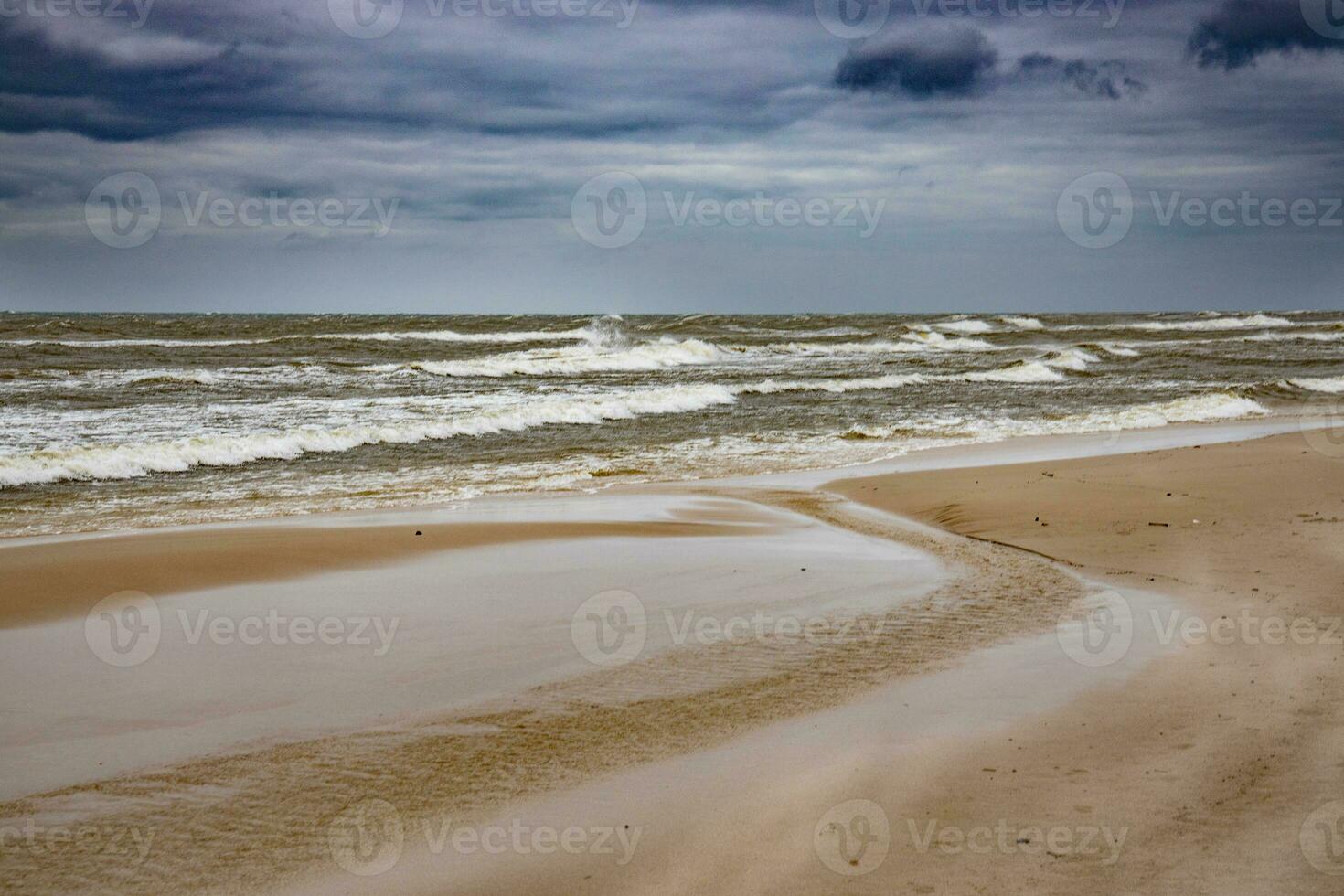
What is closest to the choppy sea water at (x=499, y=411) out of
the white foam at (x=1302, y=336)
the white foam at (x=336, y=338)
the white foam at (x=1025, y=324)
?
the white foam at (x=336, y=338)

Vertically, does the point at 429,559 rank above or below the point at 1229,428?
above

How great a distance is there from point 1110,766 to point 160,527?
29.4 feet

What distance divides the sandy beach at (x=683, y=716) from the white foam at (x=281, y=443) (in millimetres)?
5758

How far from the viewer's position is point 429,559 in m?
8.20

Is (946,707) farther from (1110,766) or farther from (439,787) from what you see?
(439,787)

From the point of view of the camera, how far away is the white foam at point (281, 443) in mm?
13555

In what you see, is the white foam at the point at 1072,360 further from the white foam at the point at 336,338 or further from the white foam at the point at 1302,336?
the white foam at the point at 336,338

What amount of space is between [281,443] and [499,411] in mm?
5131

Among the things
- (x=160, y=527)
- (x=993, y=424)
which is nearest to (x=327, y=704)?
(x=160, y=527)

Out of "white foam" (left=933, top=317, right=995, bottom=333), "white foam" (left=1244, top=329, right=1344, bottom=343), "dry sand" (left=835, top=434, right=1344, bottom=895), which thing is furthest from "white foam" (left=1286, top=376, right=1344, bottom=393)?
"white foam" (left=933, top=317, right=995, bottom=333)

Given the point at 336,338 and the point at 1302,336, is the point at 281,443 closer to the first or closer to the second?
the point at 336,338

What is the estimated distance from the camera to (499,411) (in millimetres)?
20281

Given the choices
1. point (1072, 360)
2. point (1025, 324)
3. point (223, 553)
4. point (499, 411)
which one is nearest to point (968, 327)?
point (1025, 324)

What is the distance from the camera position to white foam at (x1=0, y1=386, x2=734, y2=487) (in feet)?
44.5
